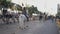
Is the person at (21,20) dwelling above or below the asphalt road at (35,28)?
above

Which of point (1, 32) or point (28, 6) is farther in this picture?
point (28, 6)

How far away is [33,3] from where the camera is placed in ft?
5.43

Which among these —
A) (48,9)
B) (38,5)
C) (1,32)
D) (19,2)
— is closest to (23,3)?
(19,2)

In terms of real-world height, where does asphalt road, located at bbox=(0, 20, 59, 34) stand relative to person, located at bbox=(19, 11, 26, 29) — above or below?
below

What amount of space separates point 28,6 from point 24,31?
258 millimetres

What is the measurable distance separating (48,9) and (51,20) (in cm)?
12

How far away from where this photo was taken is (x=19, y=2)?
1.61m

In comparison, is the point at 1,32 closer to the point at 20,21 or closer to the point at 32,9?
the point at 20,21

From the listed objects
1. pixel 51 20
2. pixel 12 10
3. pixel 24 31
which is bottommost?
pixel 24 31

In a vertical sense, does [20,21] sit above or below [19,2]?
below

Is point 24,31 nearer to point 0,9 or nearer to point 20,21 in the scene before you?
point 20,21

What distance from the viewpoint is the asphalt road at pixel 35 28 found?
1.56 meters

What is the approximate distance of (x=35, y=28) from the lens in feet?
5.29

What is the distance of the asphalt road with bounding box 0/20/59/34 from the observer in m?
1.56
